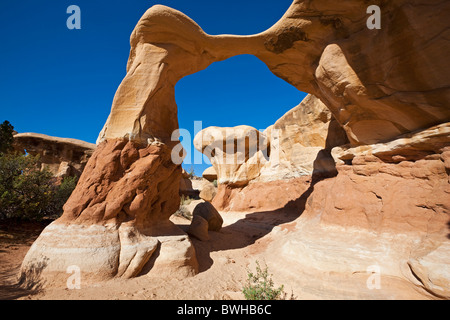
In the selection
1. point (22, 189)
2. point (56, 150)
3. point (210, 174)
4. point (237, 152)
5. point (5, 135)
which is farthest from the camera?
point (210, 174)

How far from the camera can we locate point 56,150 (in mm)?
→ 15406

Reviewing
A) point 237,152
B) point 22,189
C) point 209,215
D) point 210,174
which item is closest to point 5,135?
point 22,189

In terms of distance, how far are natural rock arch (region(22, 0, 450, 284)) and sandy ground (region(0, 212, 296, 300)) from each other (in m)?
0.28

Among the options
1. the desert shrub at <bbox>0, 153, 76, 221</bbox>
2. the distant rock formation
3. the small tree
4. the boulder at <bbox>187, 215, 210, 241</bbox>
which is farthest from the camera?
the distant rock formation

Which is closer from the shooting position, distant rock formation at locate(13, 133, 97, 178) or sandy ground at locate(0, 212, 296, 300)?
sandy ground at locate(0, 212, 296, 300)

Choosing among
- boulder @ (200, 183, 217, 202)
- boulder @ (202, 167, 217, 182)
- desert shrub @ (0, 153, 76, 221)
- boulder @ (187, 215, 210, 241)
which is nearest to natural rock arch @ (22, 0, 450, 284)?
boulder @ (187, 215, 210, 241)

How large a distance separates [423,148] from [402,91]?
1.38 metres

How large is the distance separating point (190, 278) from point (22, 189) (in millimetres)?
7991

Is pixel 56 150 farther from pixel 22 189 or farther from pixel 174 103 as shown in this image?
pixel 174 103

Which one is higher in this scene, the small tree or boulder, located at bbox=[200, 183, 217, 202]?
the small tree

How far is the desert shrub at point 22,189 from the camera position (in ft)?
24.7

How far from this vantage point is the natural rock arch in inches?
160

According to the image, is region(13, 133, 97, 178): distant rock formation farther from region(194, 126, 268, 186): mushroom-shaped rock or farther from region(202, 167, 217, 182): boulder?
region(202, 167, 217, 182): boulder
